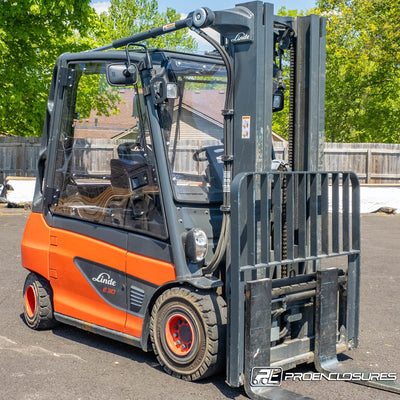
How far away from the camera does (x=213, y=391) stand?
466 cm

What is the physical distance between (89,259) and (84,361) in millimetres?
851

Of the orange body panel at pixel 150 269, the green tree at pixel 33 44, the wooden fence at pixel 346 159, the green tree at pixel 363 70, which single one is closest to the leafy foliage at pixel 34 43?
the green tree at pixel 33 44

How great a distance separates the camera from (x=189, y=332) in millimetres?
4812

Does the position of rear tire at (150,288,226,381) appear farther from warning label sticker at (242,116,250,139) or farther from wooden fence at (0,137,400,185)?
wooden fence at (0,137,400,185)

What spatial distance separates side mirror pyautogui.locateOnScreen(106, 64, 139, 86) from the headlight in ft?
4.17

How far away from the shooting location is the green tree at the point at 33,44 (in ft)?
66.9

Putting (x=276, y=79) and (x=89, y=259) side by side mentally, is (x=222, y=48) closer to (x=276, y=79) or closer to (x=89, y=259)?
(x=276, y=79)

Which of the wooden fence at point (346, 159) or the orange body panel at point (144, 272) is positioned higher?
the wooden fence at point (346, 159)

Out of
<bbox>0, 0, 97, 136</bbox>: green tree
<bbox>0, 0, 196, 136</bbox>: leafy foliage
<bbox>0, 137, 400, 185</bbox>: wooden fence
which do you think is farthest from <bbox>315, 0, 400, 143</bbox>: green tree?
<bbox>0, 0, 97, 136</bbox>: green tree

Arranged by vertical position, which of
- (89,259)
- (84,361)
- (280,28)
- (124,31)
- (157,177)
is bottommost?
(84,361)

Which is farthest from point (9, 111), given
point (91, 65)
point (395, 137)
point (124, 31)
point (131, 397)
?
point (124, 31)

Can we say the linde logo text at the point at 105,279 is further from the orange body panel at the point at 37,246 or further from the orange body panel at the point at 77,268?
the orange body panel at the point at 37,246

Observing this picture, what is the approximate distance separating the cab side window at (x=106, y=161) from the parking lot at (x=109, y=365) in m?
1.12

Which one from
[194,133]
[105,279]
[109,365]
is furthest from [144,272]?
[194,133]
